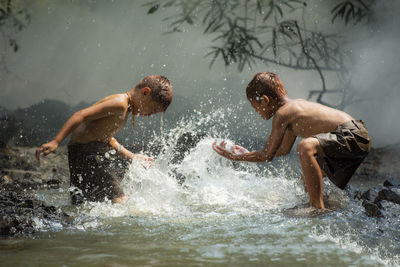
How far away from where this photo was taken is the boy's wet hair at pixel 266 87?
3.02m

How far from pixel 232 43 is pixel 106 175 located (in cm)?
474

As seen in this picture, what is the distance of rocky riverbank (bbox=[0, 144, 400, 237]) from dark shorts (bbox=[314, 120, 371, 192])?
252mm

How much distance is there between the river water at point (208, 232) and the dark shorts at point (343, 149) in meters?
0.24

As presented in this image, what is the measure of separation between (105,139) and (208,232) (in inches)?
50.1

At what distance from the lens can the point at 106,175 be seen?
10.3 feet

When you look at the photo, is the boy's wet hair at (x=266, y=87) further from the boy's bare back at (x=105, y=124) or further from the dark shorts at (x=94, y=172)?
the dark shorts at (x=94, y=172)

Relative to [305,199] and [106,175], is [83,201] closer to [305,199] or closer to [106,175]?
[106,175]

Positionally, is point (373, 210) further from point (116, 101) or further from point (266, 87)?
point (116, 101)

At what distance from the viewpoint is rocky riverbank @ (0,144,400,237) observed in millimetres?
2381

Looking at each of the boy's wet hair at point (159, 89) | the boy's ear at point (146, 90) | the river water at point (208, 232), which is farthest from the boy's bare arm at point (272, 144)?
the boy's ear at point (146, 90)

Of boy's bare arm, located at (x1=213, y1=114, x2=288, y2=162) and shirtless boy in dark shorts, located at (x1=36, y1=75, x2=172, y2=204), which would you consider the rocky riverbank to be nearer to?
shirtless boy in dark shorts, located at (x1=36, y1=75, x2=172, y2=204)

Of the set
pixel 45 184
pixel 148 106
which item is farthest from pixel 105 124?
pixel 45 184

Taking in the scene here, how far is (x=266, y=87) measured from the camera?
3.02m

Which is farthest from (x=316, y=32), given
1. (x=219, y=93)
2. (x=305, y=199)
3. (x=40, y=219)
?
(x=40, y=219)
